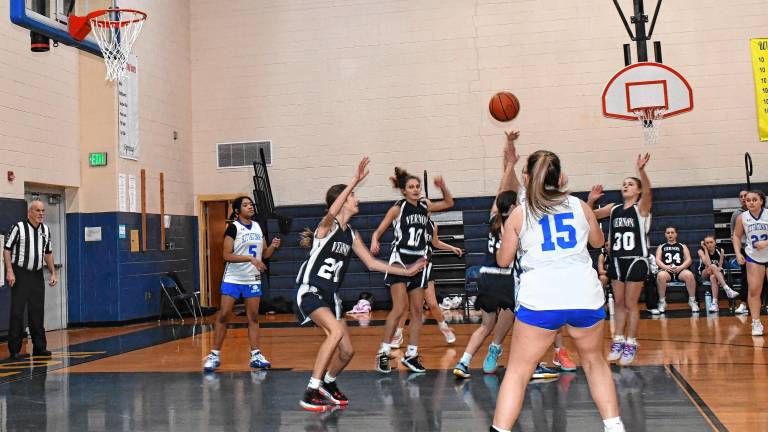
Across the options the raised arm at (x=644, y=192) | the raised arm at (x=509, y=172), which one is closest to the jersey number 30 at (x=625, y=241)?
the raised arm at (x=644, y=192)

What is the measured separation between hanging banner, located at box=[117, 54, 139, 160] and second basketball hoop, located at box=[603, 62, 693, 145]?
7.65 metres

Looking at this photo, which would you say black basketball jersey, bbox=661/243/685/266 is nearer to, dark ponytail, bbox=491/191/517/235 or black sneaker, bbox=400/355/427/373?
black sneaker, bbox=400/355/427/373

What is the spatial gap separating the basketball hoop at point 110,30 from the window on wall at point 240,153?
5.24 meters

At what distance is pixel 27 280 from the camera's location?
937cm

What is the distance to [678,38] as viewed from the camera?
14.3m

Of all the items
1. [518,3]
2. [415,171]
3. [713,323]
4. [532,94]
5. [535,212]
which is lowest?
[713,323]

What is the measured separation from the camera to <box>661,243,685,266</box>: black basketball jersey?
42.4 ft

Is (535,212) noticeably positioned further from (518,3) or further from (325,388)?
(518,3)

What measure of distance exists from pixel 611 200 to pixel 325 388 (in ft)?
32.0

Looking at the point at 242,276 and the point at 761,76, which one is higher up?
the point at 761,76

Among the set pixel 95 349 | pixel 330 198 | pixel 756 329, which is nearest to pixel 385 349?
pixel 330 198

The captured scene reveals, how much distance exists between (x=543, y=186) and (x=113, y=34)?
7.48m

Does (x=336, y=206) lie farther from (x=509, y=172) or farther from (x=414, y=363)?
(x=414, y=363)

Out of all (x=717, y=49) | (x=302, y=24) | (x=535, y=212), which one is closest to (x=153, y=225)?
(x=302, y=24)
